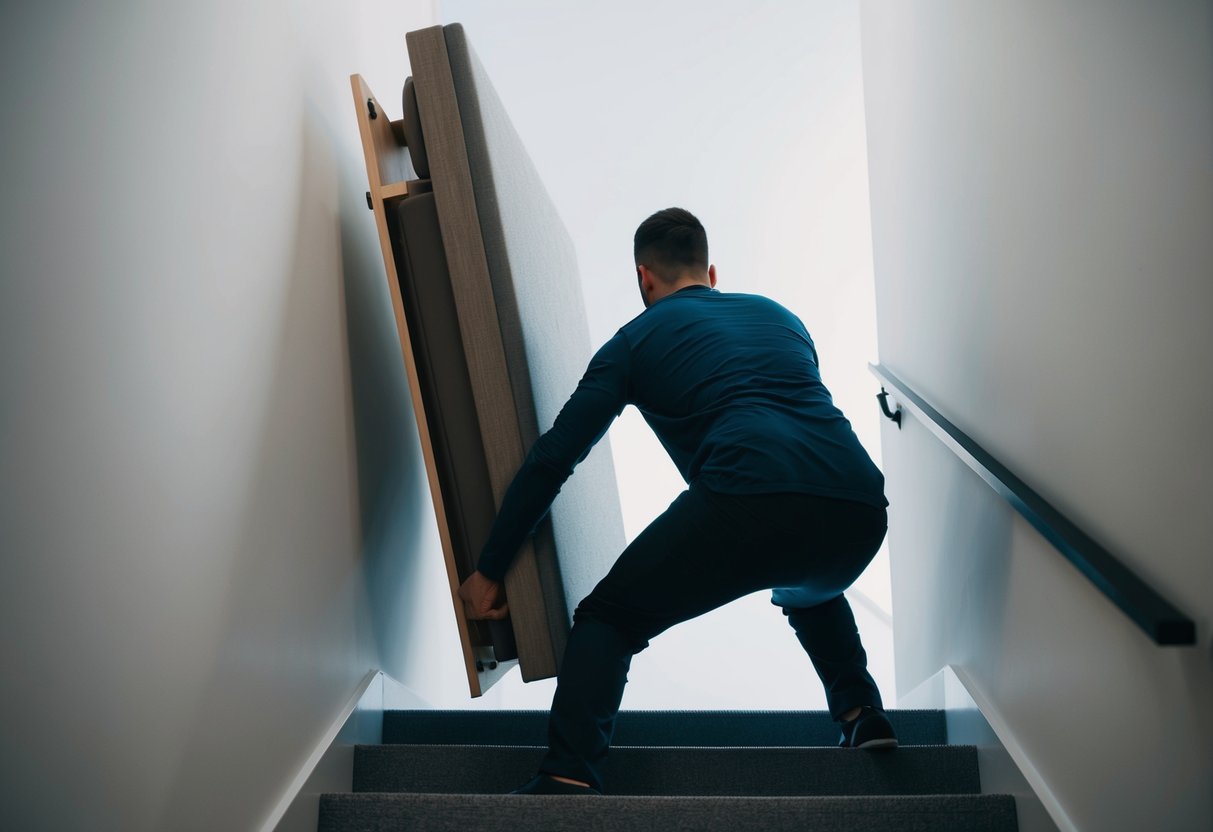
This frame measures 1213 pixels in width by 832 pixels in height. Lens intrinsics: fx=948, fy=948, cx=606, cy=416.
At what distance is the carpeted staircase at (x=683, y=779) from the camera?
1.57 m

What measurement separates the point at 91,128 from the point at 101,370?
0.94 feet

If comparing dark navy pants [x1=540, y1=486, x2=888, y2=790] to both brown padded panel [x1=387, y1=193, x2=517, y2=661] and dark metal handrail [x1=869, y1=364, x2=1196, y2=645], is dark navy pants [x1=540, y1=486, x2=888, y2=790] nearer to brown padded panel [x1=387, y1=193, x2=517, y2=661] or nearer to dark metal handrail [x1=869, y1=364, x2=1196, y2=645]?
dark metal handrail [x1=869, y1=364, x2=1196, y2=645]

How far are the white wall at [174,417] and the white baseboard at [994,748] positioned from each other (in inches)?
48.9

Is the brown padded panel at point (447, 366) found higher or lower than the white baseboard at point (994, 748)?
higher

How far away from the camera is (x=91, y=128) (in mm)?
1118

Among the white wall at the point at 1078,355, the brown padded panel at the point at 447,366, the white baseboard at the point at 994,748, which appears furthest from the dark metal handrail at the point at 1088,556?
the brown padded panel at the point at 447,366

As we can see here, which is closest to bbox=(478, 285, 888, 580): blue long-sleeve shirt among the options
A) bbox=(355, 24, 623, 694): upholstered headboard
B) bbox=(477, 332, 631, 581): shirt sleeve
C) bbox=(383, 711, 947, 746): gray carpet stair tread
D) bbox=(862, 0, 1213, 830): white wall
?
bbox=(477, 332, 631, 581): shirt sleeve

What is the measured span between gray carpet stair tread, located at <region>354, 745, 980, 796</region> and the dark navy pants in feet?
0.78

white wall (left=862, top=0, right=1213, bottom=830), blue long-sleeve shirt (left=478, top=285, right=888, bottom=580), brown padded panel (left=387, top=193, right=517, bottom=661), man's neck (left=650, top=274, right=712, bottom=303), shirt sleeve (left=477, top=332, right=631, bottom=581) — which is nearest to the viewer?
white wall (left=862, top=0, right=1213, bottom=830)

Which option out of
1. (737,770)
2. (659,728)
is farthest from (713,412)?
(659,728)

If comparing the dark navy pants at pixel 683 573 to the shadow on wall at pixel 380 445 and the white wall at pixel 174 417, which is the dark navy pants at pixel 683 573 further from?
the shadow on wall at pixel 380 445

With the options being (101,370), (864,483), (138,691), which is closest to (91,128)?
(101,370)

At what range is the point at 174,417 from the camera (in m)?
1.32

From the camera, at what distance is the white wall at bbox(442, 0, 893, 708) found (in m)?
4.61
